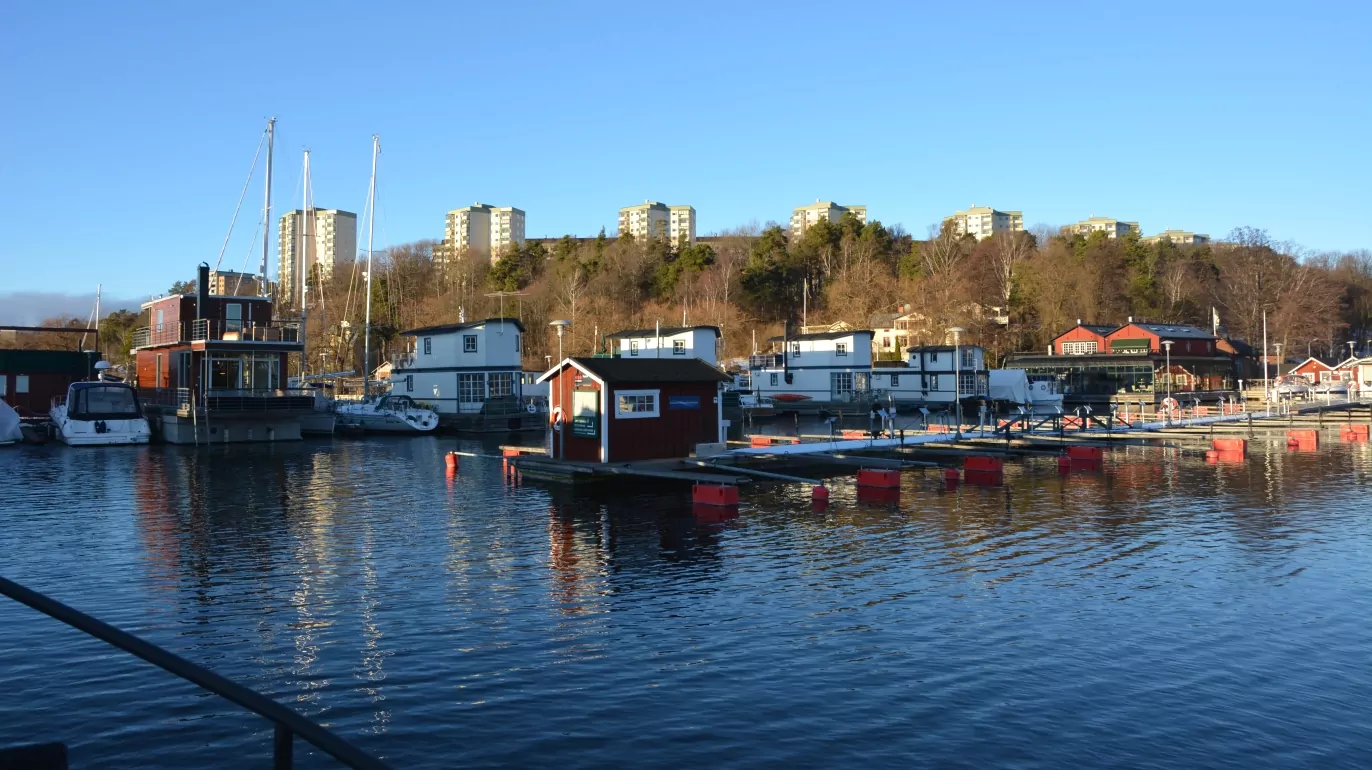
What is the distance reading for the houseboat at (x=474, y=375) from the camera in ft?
204

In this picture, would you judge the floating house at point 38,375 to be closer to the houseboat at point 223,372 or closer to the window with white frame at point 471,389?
the houseboat at point 223,372

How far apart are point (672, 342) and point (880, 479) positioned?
46229 mm

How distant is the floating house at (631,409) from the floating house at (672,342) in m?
40.3

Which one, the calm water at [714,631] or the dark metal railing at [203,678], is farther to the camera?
the calm water at [714,631]

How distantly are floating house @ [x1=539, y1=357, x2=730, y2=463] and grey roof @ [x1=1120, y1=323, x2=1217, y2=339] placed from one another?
66055 mm

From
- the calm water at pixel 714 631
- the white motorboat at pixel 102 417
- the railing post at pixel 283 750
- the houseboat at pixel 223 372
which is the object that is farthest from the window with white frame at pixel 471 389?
the railing post at pixel 283 750

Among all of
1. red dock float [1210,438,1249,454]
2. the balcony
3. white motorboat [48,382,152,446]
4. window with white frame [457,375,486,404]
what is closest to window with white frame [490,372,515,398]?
window with white frame [457,375,486,404]

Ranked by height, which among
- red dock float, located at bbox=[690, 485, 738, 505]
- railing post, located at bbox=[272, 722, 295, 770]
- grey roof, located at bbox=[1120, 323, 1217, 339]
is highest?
grey roof, located at bbox=[1120, 323, 1217, 339]

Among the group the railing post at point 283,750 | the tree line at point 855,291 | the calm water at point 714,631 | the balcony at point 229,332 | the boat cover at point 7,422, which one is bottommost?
the calm water at point 714,631

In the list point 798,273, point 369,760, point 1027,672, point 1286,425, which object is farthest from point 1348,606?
point 798,273

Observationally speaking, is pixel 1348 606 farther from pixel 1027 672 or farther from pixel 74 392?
pixel 74 392

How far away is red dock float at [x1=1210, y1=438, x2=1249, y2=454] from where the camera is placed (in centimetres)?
4412

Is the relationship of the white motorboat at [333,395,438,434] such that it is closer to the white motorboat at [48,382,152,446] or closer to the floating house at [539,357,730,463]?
the white motorboat at [48,382,152,446]

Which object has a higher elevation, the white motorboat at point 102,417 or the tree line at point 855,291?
the tree line at point 855,291
